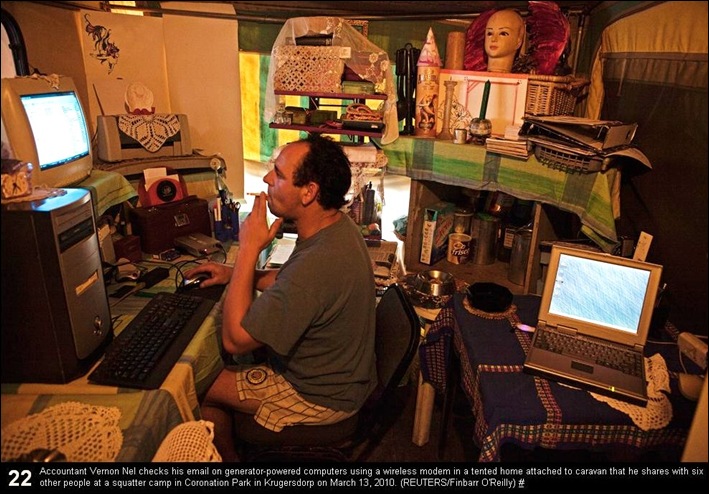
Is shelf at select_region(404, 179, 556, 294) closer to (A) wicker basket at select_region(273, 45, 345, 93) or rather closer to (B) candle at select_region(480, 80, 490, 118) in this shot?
(B) candle at select_region(480, 80, 490, 118)

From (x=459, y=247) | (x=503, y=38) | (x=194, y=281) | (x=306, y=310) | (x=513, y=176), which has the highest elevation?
(x=503, y=38)

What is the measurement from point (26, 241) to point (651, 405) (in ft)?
5.09

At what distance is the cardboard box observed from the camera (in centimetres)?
258

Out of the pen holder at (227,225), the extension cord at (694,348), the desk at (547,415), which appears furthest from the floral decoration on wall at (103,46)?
the extension cord at (694,348)

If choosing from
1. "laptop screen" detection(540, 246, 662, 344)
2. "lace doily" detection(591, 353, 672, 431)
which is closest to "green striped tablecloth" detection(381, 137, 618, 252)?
"laptop screen" detection(540, 246, 662, 344)

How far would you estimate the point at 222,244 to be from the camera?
2264 millimetres

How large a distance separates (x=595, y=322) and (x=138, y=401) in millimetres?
1311

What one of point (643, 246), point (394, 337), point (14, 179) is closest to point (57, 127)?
point (14, 179)

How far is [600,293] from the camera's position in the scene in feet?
4.77

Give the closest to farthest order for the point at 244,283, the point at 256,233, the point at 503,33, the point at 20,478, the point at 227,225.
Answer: the point at 20,478
the point at 244,283
the point at 256,233
the point at 503,33
the point at 227,225

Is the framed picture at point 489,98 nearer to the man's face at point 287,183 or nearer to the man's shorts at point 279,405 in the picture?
the man's face at point 287,183

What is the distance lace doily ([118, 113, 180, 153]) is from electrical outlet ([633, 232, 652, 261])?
205 centimetres

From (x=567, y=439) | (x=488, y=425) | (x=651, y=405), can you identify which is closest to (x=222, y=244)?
(x=488, y=425)

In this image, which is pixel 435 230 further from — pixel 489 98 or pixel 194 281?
pixel 194 281
